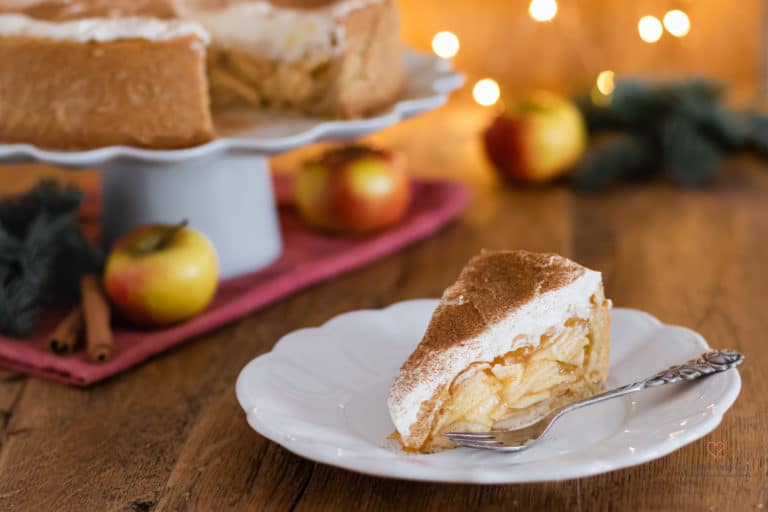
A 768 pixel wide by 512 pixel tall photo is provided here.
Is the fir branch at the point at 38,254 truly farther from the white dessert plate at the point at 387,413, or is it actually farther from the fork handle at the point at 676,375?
the fork handle at the point at 676,375

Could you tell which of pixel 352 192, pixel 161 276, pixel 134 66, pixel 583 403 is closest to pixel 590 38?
pixel 352 192

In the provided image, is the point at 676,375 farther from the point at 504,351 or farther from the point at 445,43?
the point at 445,43

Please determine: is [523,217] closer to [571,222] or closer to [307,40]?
[571,222]

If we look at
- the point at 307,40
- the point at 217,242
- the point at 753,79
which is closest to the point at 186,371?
the point at 217,242

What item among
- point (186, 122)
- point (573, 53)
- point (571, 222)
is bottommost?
point (573, 53)

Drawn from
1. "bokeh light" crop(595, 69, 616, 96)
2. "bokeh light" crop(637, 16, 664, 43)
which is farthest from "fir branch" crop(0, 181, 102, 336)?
"bokeh light" crop(637, 16, 664, 43)

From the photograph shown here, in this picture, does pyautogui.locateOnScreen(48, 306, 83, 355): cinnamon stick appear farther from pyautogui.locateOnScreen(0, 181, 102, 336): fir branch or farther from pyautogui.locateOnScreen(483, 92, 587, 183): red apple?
pyautogui.locateOnScreen(483, 92, 587, 183): red apple
